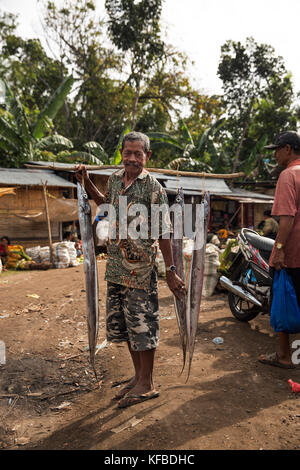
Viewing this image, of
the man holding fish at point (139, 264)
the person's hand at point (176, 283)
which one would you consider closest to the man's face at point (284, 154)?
the man holding fish at point (139, 264)

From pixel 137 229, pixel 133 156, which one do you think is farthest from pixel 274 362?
pixel 133 156

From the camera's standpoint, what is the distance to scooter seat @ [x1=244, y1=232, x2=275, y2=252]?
426 centimetres

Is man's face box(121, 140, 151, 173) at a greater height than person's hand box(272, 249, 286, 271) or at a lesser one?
greater

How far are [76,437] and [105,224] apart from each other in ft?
4.79

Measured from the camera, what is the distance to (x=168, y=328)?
15.0 feet

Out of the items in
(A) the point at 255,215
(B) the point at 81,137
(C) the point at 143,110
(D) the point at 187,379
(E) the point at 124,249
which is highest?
(C) the point at 143,110

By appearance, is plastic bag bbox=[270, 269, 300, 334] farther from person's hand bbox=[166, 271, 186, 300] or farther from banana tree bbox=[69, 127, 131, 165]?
banana tree bbox=[69, 127, 131, 165]

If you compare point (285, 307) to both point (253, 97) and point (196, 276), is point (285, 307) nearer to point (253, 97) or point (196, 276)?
point (196, 276)

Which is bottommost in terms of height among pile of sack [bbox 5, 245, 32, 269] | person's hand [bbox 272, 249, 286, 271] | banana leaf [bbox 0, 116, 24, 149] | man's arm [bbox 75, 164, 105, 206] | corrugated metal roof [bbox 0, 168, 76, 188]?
pile of sack [bbox 5, 245, 32, 269]

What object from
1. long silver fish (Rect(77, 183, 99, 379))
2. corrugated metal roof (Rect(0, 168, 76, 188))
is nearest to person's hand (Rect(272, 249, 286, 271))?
long silver fish (Rect(77, 183, 99, 379))

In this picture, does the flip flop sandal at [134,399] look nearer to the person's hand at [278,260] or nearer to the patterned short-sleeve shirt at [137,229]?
the patterned short-sleeve shirt at [137,229]

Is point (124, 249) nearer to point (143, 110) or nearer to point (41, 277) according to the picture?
point (41, 277)

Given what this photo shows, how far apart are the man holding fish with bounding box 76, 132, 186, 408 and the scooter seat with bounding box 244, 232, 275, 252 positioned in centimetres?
196
